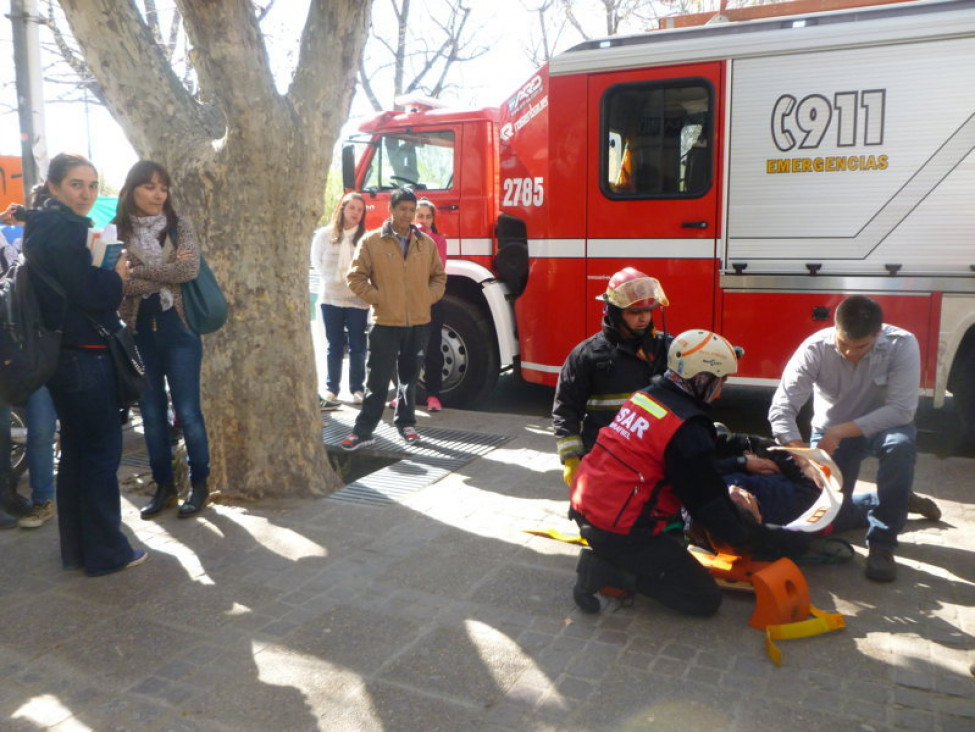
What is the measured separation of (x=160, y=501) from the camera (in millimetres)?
4965

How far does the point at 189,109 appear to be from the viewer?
16.7 feet

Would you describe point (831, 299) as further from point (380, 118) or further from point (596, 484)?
point (380, 118)

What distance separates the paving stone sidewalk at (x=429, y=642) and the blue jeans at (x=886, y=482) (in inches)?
7.4

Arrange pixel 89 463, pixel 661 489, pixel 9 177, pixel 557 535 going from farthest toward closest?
pixel 9 177
pixel 557 535
pixel 89 463
pixel 661 489

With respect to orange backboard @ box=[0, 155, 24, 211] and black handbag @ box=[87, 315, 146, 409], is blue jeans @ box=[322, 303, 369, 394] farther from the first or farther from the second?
orange backboard @ box=[0, 155, 24, 211]

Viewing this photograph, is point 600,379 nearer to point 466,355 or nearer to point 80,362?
point 80,362

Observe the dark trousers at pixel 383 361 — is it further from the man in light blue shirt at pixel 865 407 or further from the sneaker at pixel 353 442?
the man in light blue shirt at pixel 865 407

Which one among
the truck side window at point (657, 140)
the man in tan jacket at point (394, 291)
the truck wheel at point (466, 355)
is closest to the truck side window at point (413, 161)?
the truck wheel at point (466, 355)

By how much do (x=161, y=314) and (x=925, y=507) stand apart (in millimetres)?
4133

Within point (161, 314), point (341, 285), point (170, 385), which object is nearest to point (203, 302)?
point (161, 314)

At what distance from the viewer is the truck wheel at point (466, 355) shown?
7.57m

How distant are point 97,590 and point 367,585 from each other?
121 cm

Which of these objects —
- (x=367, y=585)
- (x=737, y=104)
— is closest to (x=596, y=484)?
(x=367, y=585)

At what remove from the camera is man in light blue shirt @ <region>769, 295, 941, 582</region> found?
13.3 ft
